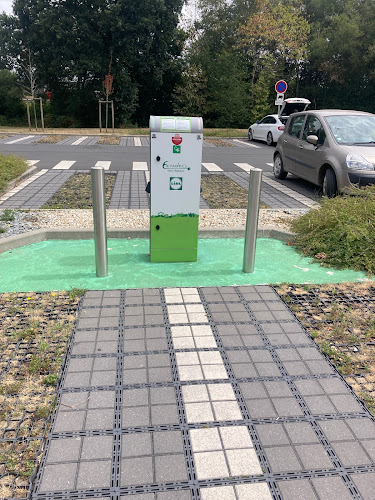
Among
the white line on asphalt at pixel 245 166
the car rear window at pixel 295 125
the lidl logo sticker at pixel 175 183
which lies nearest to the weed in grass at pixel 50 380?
the lidl logo sticker at pixel 175 183

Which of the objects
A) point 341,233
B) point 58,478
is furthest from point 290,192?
point 58,478

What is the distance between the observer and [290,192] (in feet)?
31.2

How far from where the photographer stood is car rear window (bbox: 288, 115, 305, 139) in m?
9.64

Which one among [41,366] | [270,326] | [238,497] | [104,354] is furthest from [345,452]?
[41,366]

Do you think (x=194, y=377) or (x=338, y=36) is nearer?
(x=194, y=377)

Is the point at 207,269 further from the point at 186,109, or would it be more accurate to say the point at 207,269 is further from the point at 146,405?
the point at 186,109

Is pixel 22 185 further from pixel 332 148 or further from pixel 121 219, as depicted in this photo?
pixel 332 148

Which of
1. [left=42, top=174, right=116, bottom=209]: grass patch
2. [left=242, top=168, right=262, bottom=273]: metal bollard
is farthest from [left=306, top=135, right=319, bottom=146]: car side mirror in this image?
[left=242, top=168, right=262, bottom=273]: metal bollard

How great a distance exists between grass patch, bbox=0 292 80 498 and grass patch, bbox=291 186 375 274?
3.22 m

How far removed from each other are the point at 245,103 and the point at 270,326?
28307 mm

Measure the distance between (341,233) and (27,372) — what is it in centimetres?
416

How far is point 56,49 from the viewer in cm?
2855

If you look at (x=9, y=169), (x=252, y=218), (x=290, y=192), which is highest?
(x=252, y=218)

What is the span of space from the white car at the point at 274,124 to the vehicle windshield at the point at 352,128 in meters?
9.95
